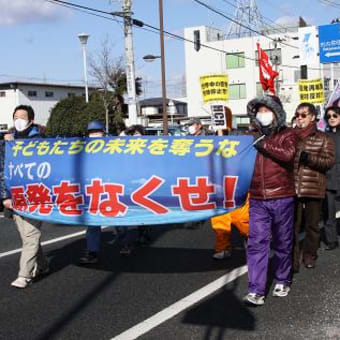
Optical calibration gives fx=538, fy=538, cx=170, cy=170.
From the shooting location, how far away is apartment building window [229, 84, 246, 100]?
5297cm

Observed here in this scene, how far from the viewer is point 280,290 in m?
4.88

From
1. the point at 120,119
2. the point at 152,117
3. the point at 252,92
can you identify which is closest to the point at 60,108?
the point at 120,119

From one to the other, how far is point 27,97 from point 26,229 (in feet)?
167

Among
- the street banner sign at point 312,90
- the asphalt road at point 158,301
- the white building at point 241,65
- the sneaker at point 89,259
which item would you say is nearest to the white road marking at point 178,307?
the asphalt road at point 158,301

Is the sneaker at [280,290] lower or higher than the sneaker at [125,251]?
higher

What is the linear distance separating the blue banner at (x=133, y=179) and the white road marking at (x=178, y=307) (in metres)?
0.72

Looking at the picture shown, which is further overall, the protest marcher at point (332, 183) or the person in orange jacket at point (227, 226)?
the protest marcher at point (332, 183)

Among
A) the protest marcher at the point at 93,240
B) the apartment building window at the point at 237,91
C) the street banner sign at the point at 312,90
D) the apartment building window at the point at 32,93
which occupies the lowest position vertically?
the protest marcher at the point at 93,240

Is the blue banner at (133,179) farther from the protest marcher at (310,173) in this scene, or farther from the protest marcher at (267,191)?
the protest marcher at (310,173)

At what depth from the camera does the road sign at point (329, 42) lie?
845 inches

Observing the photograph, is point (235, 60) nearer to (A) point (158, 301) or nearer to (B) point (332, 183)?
(B) point (332, 183)

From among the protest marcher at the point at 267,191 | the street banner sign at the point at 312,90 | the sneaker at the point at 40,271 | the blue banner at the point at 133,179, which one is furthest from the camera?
the street banner sign at the point at 312,90

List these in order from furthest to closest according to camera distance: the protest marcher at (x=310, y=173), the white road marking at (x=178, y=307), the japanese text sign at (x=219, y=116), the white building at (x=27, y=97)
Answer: the white building at (x=27, y=97)
the japanese text sign at (x=219, y=116)
the protest marcher at (x=310, y=173)
the white road marking at (x=178, y=307)

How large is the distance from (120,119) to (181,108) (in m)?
32.2
